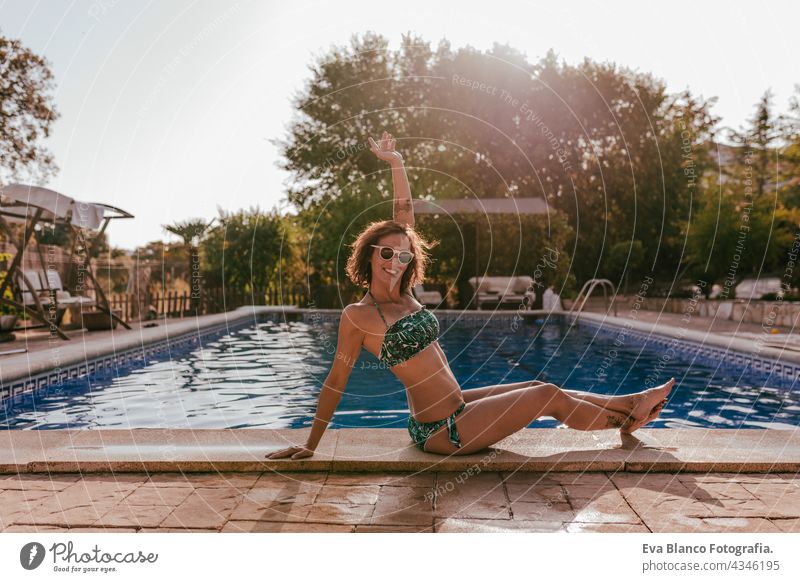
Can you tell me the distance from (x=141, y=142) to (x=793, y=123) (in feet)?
41.3

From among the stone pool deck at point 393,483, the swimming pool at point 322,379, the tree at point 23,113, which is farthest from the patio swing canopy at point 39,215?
the stone pool deck at point 393,483

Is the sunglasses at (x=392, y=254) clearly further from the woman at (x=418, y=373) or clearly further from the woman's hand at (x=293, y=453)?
the woman's hand at (x=293, y=453)

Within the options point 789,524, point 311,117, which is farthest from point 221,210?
point 789,524

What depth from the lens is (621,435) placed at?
349cm

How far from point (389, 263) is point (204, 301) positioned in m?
13.0

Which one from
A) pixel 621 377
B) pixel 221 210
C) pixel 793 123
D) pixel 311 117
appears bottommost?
pixel 621 377

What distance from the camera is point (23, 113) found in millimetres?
14086

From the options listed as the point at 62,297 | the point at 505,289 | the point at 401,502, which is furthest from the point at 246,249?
the point at 401,502

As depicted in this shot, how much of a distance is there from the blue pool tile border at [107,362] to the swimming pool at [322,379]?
0.08 meters

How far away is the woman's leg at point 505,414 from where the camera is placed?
10.6 feet

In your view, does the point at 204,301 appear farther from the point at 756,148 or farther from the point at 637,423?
the point at 756,148

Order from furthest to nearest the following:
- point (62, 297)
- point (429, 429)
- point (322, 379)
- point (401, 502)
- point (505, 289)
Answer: point (505, 289) < point (62, 297) < point (322, 379) < point (429, 429) < point (401, 502)

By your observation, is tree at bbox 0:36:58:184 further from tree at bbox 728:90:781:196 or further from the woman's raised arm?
tree at bbox 728:90:781:196
